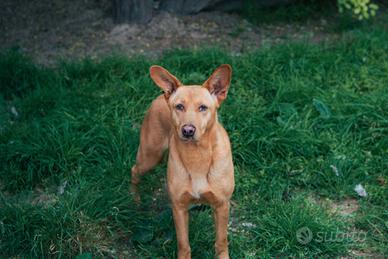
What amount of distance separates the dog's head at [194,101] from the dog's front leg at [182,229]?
21.8 inches

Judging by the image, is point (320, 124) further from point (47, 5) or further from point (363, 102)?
point (47, 5)

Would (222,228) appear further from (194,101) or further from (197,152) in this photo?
(194,101)

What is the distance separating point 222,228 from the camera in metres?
4.23

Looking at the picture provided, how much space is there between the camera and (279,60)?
6.65m

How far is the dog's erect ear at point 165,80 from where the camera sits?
13.3 feet

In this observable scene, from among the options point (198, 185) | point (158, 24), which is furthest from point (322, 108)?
point (158, 24)

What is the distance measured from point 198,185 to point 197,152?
0.73 ft

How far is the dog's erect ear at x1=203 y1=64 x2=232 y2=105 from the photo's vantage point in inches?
155

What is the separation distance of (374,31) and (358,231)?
331 cm

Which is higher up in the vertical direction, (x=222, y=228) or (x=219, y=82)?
(x=219, y=82)
